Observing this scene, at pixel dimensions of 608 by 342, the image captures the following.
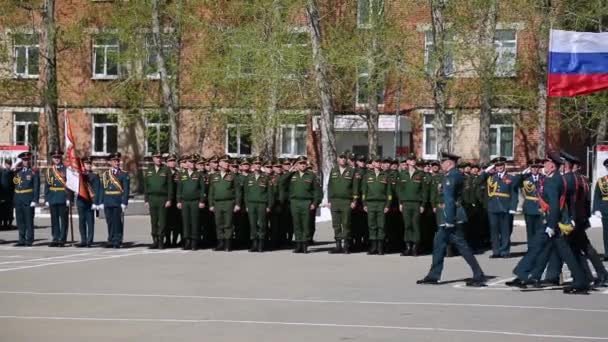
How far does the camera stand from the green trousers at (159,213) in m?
24.8

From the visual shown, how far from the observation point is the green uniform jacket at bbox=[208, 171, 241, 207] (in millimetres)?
24328

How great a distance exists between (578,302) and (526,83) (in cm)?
2494

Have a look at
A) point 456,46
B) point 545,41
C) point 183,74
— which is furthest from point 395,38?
point 183,74

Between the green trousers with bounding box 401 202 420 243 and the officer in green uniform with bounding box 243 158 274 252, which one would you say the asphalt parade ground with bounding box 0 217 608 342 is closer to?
the green trousers with bounding box 401 202 420 243

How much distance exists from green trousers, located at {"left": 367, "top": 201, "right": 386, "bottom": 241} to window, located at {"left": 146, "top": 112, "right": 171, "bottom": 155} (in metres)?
23.0

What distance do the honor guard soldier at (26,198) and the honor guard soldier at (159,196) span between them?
2560 mm

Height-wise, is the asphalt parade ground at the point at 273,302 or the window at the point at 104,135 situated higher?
the window at the point at 104,135

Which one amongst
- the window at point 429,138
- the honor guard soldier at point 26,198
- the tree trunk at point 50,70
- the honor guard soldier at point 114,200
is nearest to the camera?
the honor guard soldier at point 114,200

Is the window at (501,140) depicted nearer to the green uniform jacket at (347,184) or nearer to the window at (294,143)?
the window at (294,143)

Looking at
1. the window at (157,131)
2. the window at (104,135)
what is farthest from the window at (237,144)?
the window at (104,135)

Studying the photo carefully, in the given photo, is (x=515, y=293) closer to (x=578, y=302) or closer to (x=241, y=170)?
(x=578, y=302)

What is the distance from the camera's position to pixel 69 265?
69.1ft

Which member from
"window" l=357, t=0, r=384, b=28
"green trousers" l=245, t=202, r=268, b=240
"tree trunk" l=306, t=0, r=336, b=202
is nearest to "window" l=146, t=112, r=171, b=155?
"window" l=357, t=0, r=384, b=28

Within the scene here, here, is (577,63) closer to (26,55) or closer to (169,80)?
(169,80)
